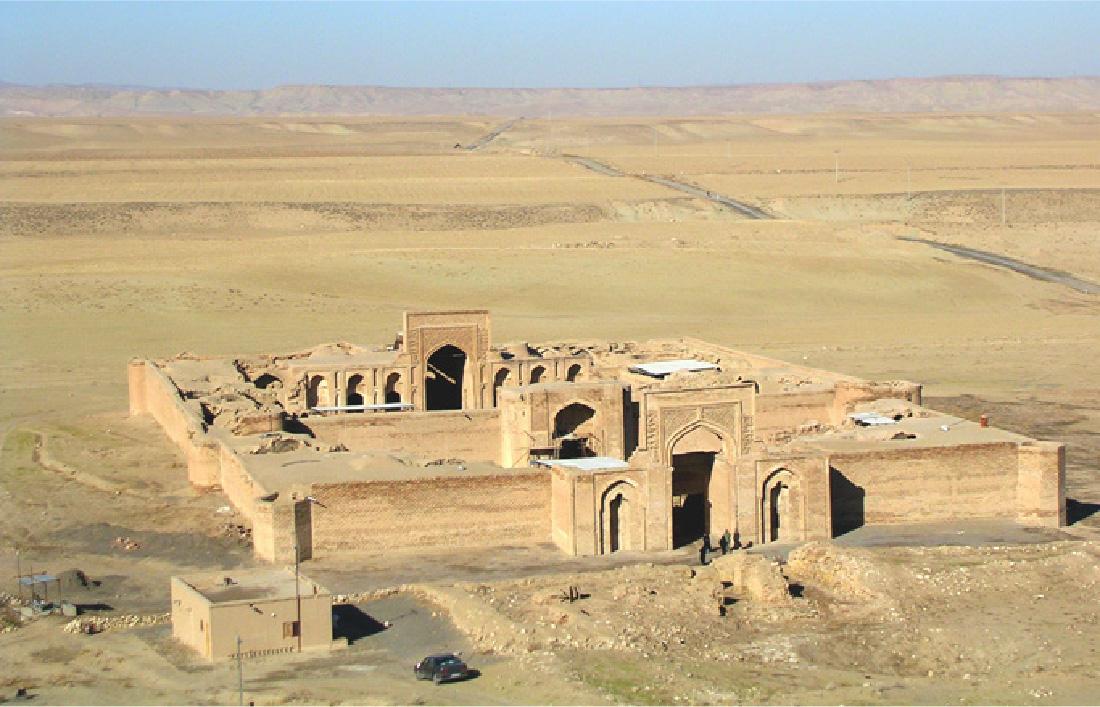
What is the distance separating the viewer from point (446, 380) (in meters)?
49.6

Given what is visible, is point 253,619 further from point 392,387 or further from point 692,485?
point 392,387

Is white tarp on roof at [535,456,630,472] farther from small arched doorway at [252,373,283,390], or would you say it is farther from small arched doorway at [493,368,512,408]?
small arched doorway at [252,373,283,390]

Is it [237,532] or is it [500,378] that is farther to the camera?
[500,378]

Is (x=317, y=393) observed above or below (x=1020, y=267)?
below

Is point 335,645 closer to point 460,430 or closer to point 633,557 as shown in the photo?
point 633,557

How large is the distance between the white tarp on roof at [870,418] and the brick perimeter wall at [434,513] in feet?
29.3

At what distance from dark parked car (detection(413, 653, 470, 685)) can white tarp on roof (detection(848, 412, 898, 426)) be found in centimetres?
1636

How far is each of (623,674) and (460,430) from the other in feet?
52.4

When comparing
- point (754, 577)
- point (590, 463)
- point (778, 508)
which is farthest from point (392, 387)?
point (754, 577)

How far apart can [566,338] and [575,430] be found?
936 inches

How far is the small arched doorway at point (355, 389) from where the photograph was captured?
1902 inches

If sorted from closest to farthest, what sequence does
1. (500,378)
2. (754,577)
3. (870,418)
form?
1. (754,577)
2. (870,418)
3. (500,378)

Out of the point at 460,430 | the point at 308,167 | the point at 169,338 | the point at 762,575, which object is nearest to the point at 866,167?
the point at 308,167

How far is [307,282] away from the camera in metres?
75.4
